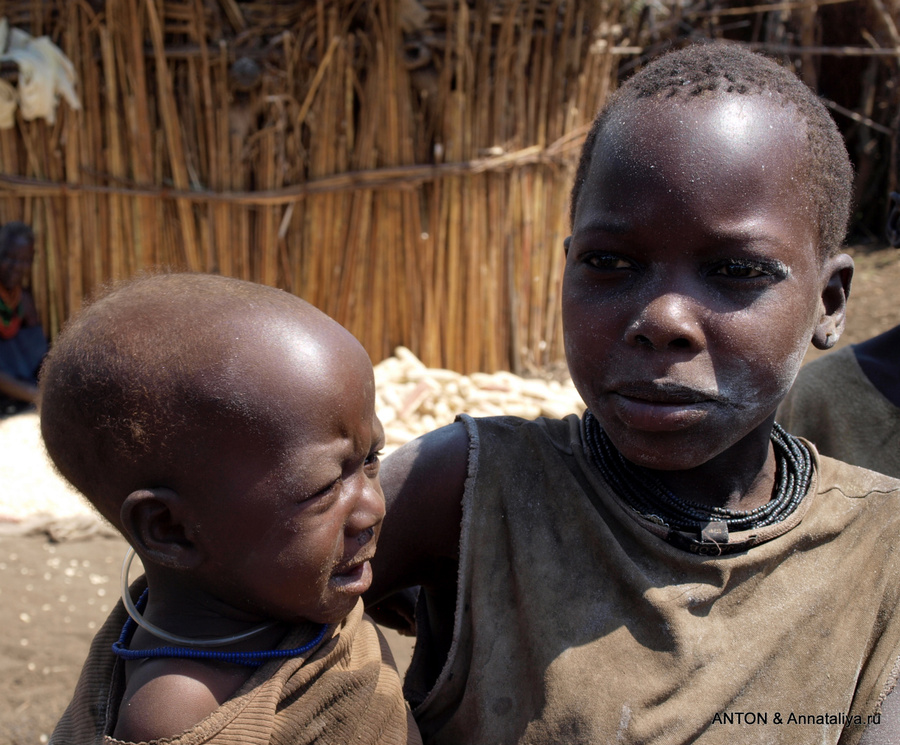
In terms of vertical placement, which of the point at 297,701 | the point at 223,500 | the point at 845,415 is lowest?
the point at 297,701

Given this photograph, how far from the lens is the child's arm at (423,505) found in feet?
5.10

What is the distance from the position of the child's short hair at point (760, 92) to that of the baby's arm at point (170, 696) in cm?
101

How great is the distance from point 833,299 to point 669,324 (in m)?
0.44

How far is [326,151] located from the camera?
18.6 feet

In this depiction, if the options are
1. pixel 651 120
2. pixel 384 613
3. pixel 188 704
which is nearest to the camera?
pixel 188 704

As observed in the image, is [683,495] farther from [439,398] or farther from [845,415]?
[439,398]

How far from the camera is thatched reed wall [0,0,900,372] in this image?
214 inches

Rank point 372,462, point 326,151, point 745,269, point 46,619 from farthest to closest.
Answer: point 326,151, point 46,619, point 372,462, point 745,269

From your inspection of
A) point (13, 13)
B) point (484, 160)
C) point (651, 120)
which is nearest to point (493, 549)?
point (651, 120)

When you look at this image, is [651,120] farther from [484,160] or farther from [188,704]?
[484,160]

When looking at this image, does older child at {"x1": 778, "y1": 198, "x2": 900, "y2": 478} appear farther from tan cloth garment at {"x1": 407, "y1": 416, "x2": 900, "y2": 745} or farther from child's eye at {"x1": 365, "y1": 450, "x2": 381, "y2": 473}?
child's eye at {"x1": 365, "y1": 450, "x2": 381, "y2": 473}

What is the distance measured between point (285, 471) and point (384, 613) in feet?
2.30

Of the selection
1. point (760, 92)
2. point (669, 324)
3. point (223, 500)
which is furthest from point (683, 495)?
point (223, 500)

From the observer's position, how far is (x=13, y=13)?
5.58m
